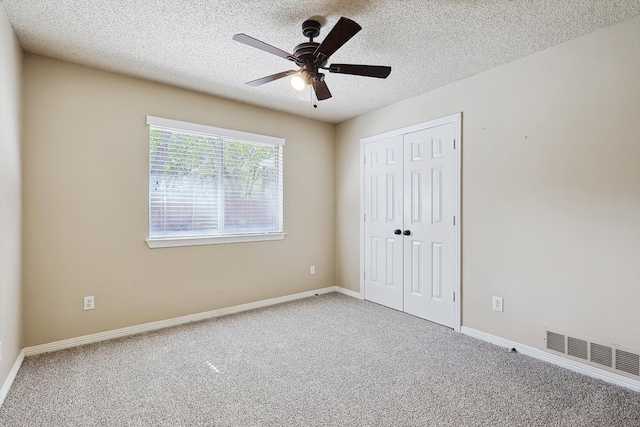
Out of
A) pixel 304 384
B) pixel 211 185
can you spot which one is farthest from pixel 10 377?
pixel 211 185

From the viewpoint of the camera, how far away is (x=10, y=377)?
2.18 metres

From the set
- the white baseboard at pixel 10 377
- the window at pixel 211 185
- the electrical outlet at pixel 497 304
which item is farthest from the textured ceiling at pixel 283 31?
the white baseboard at pixel 10 377

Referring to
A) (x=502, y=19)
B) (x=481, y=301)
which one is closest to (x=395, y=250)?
(x=481, y=301)

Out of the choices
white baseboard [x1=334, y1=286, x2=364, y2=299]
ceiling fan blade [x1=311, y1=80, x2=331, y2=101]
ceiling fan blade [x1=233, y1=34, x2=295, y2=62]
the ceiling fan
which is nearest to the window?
white baseboard [x1=334, y1=286, x2=364, y2=299]

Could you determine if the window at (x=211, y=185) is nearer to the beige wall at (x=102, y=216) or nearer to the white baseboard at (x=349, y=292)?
the beige wall at (x=102, y=216)

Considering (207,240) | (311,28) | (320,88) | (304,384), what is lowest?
(304,384)

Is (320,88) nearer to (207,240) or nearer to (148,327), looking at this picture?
(207,240)

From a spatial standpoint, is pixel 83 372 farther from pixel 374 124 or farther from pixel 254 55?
pixel 374 124

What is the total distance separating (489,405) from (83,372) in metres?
2.81

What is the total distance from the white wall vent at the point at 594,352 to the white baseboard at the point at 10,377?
3.82 metres

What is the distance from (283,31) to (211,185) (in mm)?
1880

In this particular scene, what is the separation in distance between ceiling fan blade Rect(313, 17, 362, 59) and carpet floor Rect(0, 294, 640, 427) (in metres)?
2.21

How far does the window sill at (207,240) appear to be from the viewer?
10.6 ft

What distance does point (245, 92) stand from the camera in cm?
350
